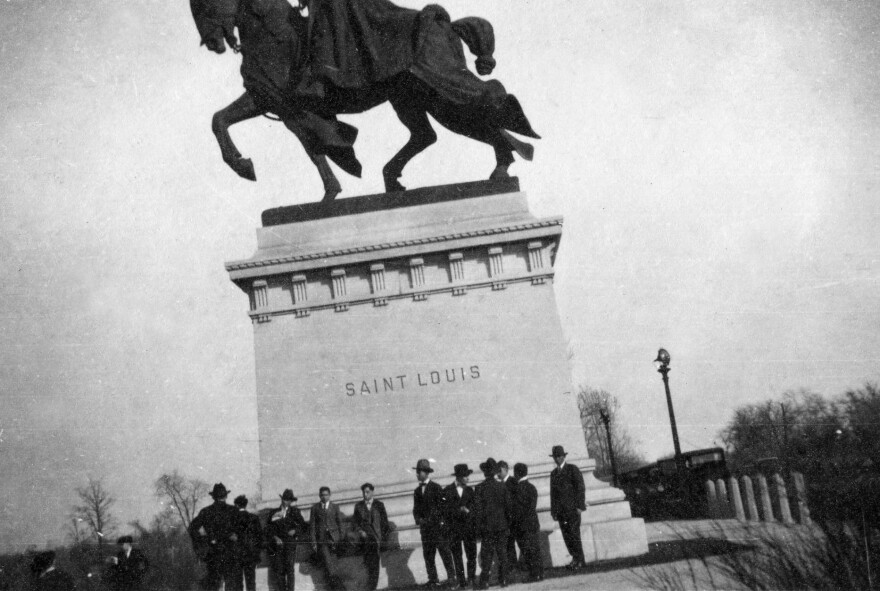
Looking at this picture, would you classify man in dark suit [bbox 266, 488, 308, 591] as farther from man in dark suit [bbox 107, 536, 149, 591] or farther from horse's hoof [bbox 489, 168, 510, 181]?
horse's hoof [bbox 489, 168, 510, 181]

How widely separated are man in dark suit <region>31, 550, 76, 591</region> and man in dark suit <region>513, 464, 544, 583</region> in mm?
4429

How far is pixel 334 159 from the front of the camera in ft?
41.3

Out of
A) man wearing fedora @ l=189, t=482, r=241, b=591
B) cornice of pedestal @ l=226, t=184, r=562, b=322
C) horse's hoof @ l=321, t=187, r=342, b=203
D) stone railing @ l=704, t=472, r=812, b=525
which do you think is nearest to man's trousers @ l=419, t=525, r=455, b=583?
man wearing fedora @ l=189, t=482, r=241, b=591

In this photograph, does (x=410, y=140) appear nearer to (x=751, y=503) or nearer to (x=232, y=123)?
(x=232, y=123)

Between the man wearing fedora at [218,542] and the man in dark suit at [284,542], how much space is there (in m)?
0.53

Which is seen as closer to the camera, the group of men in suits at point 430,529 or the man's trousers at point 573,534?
the group of men in suits at point 430,529

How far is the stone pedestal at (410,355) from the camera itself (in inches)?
413

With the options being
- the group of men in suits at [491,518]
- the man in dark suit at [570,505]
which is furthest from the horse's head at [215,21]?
the man in dark suit at [570,505]

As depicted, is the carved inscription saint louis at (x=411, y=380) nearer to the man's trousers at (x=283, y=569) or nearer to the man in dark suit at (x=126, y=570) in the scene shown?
the man's trousers at (x=283, y=569)

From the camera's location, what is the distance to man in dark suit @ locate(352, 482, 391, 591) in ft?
30.6

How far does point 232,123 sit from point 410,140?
A: 275 cm

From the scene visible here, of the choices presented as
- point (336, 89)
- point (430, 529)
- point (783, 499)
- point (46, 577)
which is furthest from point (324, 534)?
point (336, 89)

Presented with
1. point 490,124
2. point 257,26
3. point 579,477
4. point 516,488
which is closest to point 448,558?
point 516,488

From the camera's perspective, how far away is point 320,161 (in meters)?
12.4
